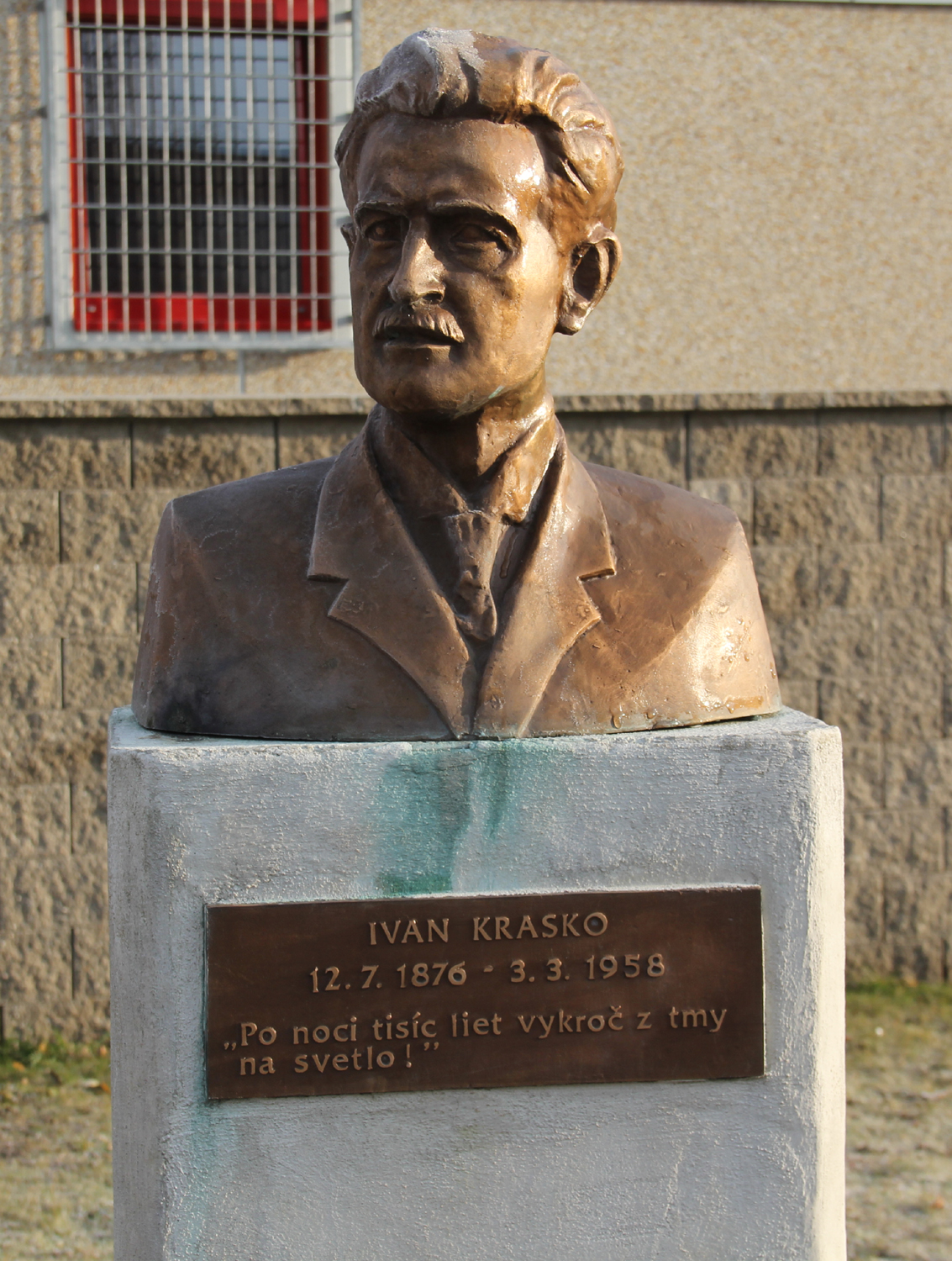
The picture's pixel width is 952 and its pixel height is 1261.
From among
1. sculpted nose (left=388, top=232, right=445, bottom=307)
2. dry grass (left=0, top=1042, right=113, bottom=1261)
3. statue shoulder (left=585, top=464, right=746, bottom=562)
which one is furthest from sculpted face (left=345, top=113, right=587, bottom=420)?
dry grass (left=0, top=1042, right=113, bottom=1261)

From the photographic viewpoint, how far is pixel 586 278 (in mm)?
2617

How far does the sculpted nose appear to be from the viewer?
2311 millimetres

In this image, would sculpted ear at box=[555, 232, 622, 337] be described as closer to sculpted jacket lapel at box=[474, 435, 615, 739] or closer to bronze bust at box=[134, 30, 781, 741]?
bronze bust at box=[134, 30, 781, 741]

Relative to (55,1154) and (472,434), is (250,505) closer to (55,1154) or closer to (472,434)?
(472,434)

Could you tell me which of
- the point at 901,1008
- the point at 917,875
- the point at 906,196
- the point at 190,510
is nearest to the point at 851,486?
the point at 906,196

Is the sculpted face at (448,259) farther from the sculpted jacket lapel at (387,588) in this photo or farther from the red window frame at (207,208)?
the red window frame at (207,208)

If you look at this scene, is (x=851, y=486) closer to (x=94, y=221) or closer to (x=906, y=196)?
(x=906, y=196)

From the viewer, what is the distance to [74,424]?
182 inches

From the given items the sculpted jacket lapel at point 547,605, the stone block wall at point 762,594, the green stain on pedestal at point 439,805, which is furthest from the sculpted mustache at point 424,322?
the stone block wall at point 762,594

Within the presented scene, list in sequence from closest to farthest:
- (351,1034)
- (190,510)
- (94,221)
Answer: (351,1034) → (190,510) → (94,221)

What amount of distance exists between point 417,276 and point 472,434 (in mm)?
319

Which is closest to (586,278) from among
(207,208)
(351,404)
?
(351,404)

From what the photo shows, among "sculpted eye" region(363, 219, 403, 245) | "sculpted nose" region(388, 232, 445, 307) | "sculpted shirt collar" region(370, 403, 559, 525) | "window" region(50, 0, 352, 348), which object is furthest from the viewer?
"window" region(50, 0, 352, 348)

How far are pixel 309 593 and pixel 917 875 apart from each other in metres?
3.32
